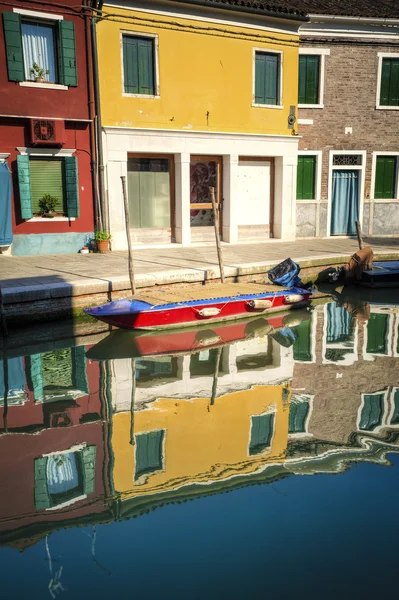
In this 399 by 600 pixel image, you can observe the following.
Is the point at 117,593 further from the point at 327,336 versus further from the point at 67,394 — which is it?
the point at 327,336

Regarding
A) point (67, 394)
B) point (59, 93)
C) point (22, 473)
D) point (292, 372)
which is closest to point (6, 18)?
point (59, 93)

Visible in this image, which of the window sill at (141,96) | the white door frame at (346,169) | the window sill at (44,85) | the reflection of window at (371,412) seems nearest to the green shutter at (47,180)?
the window sill at (44,85)

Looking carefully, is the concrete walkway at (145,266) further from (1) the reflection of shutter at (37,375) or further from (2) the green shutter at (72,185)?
(1) the reflection of shutter at (37,375)

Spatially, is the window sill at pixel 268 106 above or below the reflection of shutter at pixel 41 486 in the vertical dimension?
above

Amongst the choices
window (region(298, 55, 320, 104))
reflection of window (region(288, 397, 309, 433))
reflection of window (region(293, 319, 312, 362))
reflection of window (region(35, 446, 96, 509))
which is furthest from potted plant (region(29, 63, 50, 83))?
reflection of window (region(35, 446, 96, 509))

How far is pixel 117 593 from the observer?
138 inches

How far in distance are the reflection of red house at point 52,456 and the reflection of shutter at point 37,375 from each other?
0.01 meters

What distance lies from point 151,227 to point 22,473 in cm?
1073

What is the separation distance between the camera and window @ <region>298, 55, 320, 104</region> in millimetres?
16734

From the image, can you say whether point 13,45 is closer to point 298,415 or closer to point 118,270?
point 118,270

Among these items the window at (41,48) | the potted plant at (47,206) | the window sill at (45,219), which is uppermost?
the window at (41,48)

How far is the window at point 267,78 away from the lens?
15617mm

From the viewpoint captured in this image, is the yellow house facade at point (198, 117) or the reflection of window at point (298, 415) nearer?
the reflection of window at point (298, 415)

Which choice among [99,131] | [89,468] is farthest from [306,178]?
[89,468]
